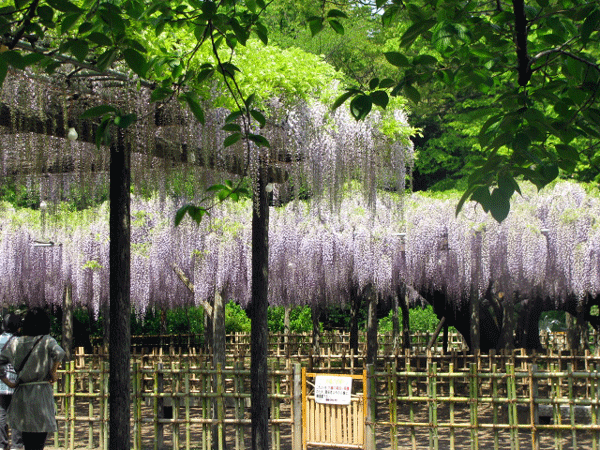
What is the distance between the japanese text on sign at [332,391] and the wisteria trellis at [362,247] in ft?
17.6

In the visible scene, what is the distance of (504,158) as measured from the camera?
2.89 m

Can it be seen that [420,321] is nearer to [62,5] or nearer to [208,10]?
[208,10]

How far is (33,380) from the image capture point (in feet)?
23.8

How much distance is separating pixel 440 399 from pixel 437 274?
700 centimetres

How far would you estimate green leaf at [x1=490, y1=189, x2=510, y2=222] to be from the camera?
272 centimetres

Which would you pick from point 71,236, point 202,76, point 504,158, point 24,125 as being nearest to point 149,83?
point 24,125

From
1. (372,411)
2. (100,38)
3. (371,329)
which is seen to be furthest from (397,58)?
(371,329)

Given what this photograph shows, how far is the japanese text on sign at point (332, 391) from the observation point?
955cm

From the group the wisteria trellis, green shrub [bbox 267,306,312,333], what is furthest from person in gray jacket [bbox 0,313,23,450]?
green shrub [bbox 267,306,312,333]

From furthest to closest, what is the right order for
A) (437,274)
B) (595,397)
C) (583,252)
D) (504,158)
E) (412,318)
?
(412,318), (437,274), (583,252), (595,397), (504,158)

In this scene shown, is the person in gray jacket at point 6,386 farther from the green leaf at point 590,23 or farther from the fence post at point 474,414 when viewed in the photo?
the green leaf at point 590,23

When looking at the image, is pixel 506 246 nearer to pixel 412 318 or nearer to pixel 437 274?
pixel 437 274

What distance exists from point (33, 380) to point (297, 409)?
11.7ft

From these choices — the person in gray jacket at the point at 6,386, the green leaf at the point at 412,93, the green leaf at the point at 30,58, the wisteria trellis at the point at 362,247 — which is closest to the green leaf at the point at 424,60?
the green leaf at the point at 412,93
